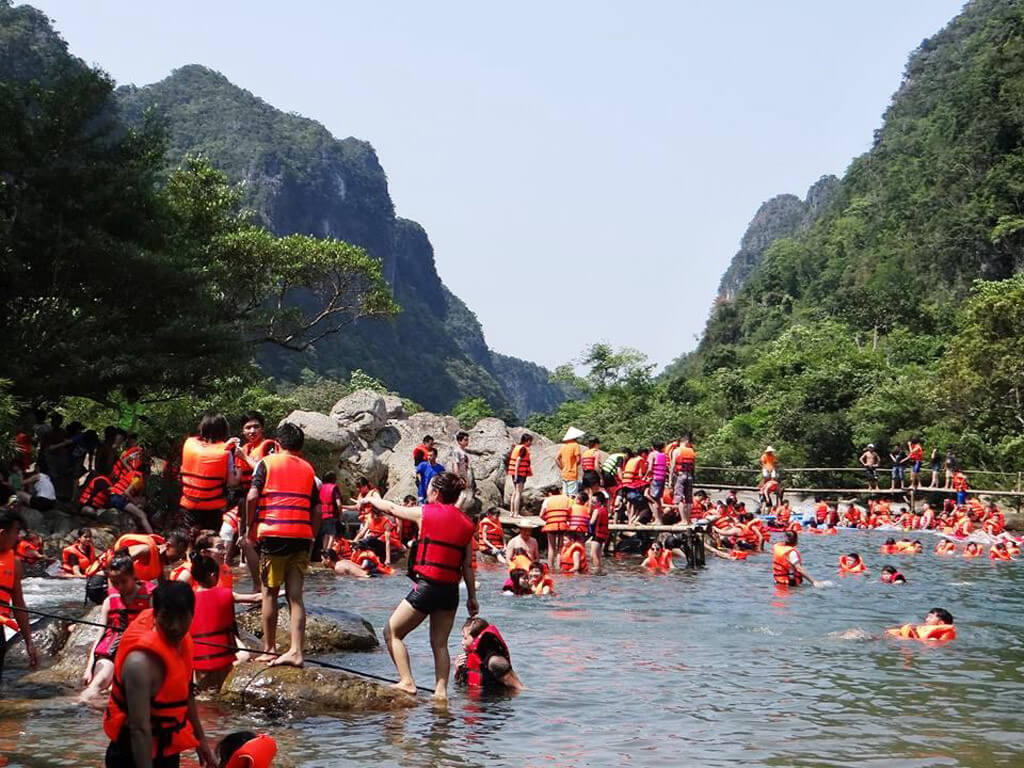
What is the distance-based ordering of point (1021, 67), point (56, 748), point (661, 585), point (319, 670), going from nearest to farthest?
point (56, 748) → point (319, 670) → point (661, 585) → point (1021, 67)

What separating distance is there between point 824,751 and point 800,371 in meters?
47.7

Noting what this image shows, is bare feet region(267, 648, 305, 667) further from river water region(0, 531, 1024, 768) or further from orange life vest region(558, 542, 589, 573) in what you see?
orange life vest region(558, 542, 589, 573)

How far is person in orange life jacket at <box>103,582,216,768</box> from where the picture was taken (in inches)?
189

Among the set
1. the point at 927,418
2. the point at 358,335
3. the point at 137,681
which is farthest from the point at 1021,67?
the point at 358,335

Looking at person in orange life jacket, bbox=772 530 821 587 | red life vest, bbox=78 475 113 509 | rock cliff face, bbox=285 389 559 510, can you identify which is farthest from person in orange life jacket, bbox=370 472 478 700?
rock cliff face, bbox=285 389 559 510

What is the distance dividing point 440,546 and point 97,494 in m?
9.92

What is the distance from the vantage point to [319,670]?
910cm

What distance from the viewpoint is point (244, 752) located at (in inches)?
213

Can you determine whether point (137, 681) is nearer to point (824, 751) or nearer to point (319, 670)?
point (319, 670)

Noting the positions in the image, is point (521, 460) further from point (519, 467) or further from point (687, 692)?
point (687, 692)

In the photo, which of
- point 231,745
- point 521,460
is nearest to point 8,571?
point 231,745

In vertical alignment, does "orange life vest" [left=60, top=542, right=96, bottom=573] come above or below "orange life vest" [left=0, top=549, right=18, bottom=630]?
below

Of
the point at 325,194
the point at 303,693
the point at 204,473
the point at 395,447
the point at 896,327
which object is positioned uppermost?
the point at 325,194

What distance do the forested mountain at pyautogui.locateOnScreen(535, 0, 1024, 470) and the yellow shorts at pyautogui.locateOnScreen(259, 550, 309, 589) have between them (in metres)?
31.4
